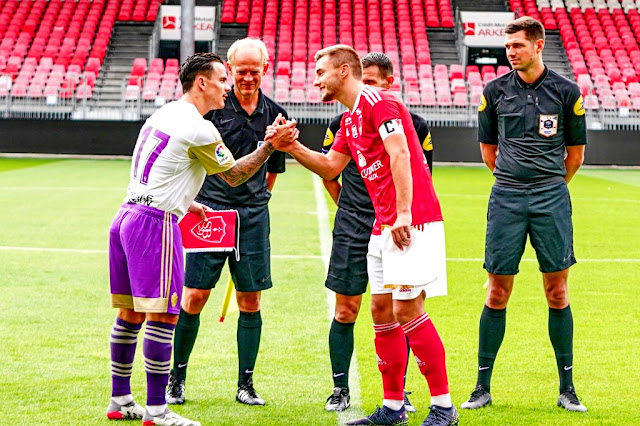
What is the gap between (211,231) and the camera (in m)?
5.45

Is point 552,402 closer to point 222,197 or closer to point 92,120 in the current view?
point 222,197

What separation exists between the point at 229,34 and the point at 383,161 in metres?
30.4

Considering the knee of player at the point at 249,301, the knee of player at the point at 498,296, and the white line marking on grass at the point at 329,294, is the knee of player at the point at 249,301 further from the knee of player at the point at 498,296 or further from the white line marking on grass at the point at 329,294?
the knee of player at the point at 498,296

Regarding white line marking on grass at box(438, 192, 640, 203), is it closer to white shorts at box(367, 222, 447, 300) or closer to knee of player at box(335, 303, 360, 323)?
knee of player at box(335, 303, 360, 323)

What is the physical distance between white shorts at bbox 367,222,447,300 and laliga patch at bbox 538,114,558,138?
1.03m

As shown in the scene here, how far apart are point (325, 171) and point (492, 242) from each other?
107 centimetres

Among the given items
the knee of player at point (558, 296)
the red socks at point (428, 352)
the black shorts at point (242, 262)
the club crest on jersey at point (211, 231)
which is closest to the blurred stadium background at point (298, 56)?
the black shorts at point (242, 262)

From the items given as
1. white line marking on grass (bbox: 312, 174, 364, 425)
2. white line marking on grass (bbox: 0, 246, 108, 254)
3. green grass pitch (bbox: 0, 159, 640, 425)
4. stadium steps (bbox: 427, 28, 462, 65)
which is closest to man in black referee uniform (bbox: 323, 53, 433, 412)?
white line marking on grass (bbox: 312, 174, 364, 425)

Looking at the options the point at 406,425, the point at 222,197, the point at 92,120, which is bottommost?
the point at 406,425

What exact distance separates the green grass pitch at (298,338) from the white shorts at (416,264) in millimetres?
771

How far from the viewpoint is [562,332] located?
5.50 metres

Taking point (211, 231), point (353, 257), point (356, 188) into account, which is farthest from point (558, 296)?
point (211, 231)

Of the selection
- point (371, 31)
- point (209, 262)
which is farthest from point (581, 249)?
point (371, 31)

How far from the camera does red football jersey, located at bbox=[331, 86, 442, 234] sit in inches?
188
